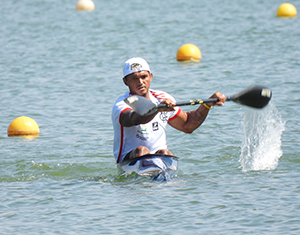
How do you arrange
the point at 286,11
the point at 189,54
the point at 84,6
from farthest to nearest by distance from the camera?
the point at 84,6
the point at 286,11
the point at 189,54

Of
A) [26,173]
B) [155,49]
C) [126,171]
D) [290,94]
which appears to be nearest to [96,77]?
[155,49]

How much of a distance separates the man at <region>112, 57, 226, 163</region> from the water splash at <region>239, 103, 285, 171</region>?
4.02 feet

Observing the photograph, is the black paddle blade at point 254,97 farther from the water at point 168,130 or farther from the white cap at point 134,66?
the white cap at point 134,66

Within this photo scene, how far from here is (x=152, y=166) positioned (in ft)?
22.6

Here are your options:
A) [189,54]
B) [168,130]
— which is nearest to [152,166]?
[168,130]

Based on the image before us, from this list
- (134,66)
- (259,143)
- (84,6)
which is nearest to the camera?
(134,66)

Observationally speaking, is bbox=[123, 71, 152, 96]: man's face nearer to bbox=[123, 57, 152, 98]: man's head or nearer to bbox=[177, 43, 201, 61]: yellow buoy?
bbox=[123, 57, 152, 98]: man's head

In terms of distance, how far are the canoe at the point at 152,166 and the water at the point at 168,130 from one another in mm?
132

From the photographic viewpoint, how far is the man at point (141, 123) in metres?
6.79

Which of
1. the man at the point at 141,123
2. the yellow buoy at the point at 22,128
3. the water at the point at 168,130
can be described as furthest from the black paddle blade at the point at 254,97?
the yellow buoy at the point at 22,128

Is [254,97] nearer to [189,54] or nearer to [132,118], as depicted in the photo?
[132,118]

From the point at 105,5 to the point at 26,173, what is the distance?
19607mm

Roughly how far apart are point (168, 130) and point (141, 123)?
3.84 meters

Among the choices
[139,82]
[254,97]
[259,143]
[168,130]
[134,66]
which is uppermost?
[134,66]
